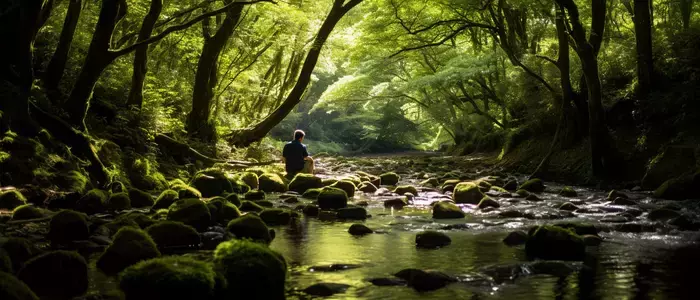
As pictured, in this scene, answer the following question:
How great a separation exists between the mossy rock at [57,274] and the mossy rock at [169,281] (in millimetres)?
682

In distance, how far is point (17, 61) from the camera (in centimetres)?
852

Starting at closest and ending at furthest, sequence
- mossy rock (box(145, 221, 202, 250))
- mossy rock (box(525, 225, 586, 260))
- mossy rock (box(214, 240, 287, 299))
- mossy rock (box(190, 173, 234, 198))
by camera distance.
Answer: mossy rock (box(214, 240, 287, 299)) → mossy rock (box(525, 225, 586, 260)) → mossy rock (box(145, 221, 202, 250)) → mossy rock (box(190, 173, 234, 198))

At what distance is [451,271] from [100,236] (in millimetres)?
3444

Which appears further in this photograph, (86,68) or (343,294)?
(86,68)

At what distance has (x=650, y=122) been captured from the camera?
12406 mm

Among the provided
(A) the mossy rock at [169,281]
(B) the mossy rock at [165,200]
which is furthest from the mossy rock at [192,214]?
(A) the mossy rock at [169,281]

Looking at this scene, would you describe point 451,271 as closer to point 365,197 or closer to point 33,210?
point 33,210

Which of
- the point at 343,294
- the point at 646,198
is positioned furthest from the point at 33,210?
the point at 646,198

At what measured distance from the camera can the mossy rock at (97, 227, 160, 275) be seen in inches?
184

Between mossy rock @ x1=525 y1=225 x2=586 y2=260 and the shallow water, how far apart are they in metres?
0.16

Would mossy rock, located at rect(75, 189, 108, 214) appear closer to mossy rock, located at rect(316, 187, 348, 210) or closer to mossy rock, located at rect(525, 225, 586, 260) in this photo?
mossy rock, located at rect(316, 187, 348, 210)

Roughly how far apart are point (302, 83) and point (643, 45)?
790 centimetres

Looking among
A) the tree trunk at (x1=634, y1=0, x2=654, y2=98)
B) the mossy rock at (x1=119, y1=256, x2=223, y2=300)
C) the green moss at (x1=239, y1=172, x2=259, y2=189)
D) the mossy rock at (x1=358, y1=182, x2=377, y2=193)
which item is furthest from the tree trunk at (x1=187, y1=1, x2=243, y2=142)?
the mossy rock at (x1=119, y1=256, x2=223, y2=300)

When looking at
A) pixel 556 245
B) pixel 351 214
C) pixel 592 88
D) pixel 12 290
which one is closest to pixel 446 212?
pixel 351 214
